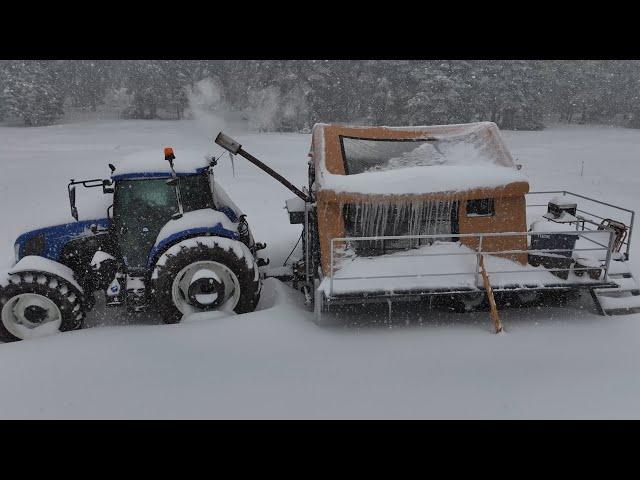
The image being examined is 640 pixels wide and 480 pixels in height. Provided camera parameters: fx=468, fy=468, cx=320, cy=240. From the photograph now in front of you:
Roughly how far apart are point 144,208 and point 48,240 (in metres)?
1.46

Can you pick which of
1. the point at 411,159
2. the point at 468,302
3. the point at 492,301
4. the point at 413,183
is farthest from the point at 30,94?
the point at 492,301

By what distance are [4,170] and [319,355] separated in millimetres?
20210

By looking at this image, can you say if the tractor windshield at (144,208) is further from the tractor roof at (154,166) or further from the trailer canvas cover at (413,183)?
the trailer canvas cover at (413,183)

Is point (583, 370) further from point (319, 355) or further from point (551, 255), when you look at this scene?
point (319, 355)

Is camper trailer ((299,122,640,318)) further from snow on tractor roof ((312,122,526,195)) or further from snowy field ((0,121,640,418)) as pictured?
snowy field ((0,121,640,418))

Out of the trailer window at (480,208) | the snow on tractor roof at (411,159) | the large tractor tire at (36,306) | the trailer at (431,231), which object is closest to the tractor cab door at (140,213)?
the large tractor tire at (36,306)

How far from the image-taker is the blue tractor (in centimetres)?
640

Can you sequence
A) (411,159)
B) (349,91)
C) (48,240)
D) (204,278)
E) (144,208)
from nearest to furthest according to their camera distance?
(204,278), (48,240), (144,208), (411,159), (349,91)

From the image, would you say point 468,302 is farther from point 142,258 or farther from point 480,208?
point 142,258

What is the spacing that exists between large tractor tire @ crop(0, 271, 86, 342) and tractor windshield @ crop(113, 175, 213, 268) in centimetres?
97

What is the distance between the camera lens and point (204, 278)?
21.4ft

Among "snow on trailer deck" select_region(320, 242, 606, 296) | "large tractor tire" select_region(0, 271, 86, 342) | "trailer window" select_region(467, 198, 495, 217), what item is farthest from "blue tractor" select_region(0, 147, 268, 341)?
"trailer window" select_region(467, 198, 495, 217)

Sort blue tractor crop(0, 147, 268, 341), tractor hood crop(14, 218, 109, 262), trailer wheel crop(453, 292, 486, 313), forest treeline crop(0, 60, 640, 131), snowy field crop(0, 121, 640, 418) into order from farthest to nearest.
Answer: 1. forest treeline crop(0, 60, 640, 131)
2. trailer wheel crop(453, 292, 486, 313)
3. tractor hood crop(14, 218, 109, 262)
4. blue tractor crop(0, 147, 268, 341)
5. snowy field crop(0, 121, 640, 418)

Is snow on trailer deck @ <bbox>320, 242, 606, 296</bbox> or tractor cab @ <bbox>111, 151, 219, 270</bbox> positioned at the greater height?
tractor cab @ <bbox>111, 151, 219, 270</bbox>
